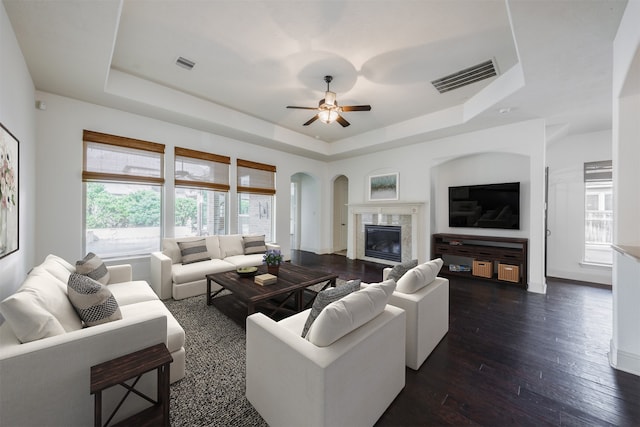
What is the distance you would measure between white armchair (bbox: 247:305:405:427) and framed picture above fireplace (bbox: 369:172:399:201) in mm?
4480

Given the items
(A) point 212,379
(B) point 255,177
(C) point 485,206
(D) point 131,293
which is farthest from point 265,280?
(C) point 485,206

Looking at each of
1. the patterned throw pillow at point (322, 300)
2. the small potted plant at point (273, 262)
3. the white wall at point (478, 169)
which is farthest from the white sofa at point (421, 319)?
the white wall at point (478, 169)

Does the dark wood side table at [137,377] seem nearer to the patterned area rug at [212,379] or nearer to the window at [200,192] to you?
the patterned area rug at [212,379]

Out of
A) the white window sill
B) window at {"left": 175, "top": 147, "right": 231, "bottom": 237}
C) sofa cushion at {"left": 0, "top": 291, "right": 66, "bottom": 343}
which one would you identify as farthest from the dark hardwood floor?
window at {"left": 175, "top": 147, "right": 231, "bottom": 237}

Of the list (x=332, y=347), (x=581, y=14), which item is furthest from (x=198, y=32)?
(x=581, y=14)

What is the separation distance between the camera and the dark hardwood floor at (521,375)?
5.20 feet

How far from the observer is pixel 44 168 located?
3270mm

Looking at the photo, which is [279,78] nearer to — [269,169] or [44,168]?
[269,169]

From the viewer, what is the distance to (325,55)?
289cm

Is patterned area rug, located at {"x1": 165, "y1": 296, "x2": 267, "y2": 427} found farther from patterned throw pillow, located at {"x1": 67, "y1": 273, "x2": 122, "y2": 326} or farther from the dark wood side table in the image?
patterned throw pillow, located at {"x1": 67, "y1": 273, "x2": 122, "y2": 326}

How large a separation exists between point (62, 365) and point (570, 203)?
699cm

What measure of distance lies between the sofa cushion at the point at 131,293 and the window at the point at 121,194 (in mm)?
1421

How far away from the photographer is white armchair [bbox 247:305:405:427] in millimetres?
1174

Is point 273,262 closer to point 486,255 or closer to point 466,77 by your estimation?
point 466,77
